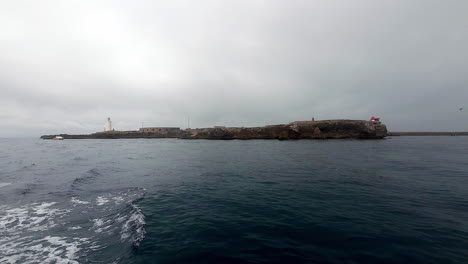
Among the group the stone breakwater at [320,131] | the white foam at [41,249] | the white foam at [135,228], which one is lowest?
the white foam at [41,249]

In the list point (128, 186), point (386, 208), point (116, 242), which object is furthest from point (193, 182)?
point (386, 208)

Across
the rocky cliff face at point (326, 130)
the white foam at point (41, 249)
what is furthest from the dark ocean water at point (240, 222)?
the rocky cliff face at point (326, 130)

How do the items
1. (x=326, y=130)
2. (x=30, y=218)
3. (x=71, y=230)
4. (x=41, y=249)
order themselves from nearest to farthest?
(x=41, y=249) → (x=71, y=230) → (x=30, y=218) → (x=326, y=130)

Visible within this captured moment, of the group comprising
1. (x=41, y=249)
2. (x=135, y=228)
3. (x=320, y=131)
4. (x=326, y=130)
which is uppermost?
(x=326, y=130)

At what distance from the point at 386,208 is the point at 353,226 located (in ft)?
11.3

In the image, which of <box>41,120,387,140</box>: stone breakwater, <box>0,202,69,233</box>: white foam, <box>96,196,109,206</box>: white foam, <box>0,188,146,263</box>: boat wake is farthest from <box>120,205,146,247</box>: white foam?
<box>41,120,387,140</box>: stone breakwater

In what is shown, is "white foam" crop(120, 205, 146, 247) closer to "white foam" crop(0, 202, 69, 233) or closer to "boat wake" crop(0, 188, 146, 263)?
"boat wake" crop(0, 188, 146, 263)

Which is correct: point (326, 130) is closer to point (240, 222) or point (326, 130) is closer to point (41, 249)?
point (240, 222)

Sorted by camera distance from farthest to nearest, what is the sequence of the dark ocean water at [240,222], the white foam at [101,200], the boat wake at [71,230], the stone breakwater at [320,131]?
the stone breakwater at [320,131], the white foam at [101,200], the boat wake at [71,230], the dark ocean water at [240,222]

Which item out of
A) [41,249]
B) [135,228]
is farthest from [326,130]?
[41,249]

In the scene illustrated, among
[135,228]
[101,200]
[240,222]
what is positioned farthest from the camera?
[101,200]

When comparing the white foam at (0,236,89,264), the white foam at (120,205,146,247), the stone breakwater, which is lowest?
the white foam at (0,236,89,264)

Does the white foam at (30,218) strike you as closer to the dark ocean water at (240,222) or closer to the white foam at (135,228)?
the dark ocean water at (240,222)

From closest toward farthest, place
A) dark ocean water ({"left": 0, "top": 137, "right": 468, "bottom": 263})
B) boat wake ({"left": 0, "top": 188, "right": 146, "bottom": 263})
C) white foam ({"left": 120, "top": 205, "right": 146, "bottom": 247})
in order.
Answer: dark ocean water ({"left": 0, "top": 137, "right": 468, "bottom": 263})
boat wake ({"left": 0, "top": 188, "right": 146, "bottom": 263})
white foam ({"left": 120, "top": 205, "right": 146, "bottom": 247})
